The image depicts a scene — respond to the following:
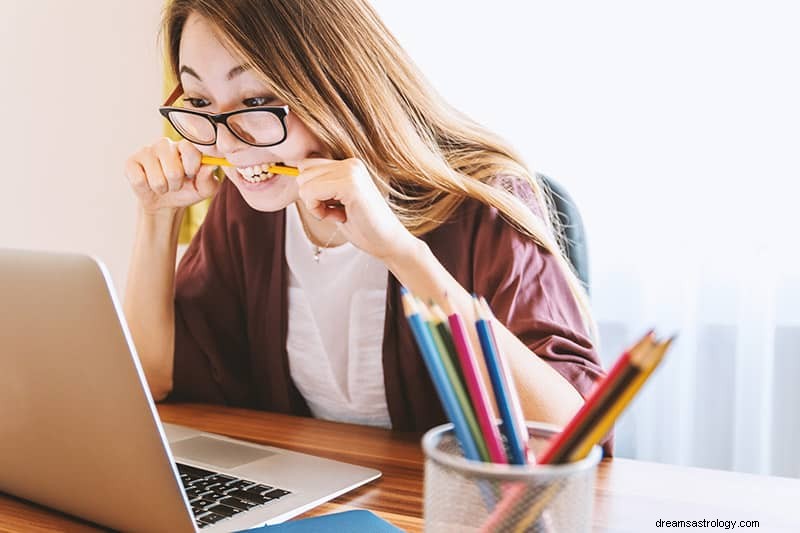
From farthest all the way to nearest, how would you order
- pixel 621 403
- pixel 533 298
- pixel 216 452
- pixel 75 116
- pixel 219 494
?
pixel 75 116, pixel 533 298, pixel 216 452, pixel 219 494, pixel 621 403

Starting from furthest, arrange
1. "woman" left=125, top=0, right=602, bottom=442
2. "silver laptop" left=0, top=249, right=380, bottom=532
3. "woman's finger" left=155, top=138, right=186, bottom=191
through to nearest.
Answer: "woman's finger" left=155, top=138, right=186, bottom=191, "woman" left=125, top=0, right=602, bottom=442, "silver laptop" left=0, top=249, right=380, bottom=532

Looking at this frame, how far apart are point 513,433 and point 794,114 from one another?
4.76ft

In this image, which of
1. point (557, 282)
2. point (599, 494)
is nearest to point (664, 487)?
point (599, 494)

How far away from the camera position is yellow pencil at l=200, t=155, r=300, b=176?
1007 millimetres

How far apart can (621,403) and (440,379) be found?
0.09 metres

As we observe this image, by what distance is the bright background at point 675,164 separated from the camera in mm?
1684

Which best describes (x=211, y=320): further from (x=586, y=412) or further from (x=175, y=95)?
(x=586, y=412)

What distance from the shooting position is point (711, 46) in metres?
1.70

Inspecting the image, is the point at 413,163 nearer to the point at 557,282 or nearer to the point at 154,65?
the point at 557,282

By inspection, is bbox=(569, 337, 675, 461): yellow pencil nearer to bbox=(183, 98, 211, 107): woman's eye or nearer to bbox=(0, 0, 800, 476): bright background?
bbox=(183, 98, 211, 107): woman's eye

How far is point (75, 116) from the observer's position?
8.60ft

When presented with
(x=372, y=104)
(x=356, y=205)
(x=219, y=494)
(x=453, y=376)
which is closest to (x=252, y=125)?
(x=372, y=104)

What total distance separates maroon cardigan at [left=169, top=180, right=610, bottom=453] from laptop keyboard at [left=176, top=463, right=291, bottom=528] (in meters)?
0.37

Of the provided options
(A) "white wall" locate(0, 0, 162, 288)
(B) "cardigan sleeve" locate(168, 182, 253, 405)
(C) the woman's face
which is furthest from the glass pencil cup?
(A) "white wall" locate(0, 0, 162, 288)
